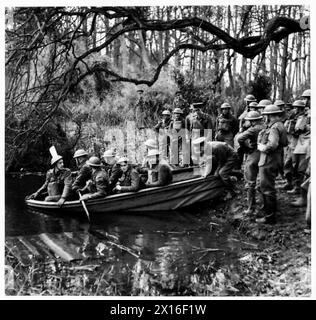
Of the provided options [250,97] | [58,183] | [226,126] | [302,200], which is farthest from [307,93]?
[58,183]

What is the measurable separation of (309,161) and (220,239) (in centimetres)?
189

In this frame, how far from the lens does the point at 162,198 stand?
8.38 metres

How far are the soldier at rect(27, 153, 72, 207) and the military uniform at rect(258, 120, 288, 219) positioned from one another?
13.2 feet

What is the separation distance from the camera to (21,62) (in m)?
6.92

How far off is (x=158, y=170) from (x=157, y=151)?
392mm

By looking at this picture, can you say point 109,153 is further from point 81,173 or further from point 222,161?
point 222,161

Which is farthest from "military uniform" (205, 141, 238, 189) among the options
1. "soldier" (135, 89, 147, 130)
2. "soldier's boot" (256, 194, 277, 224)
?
"soldier's boot" (256, 194, 277, 224)

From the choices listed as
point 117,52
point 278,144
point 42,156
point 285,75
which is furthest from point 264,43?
point 42,156

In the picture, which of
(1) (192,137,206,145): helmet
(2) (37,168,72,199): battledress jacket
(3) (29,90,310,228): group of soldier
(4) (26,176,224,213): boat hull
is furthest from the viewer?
(2) (37,168,72,199): battledress jacket

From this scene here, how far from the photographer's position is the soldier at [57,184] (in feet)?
27.7

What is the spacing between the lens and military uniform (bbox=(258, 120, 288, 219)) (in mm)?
6422

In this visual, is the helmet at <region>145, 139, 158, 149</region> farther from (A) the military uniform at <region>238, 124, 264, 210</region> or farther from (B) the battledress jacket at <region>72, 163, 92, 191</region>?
(A) the military uniform at <region>238, 124, 264, 210</region>

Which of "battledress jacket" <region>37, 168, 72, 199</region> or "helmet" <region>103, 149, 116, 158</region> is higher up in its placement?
"helmet" <region>103, 149, 116, 158</region>
